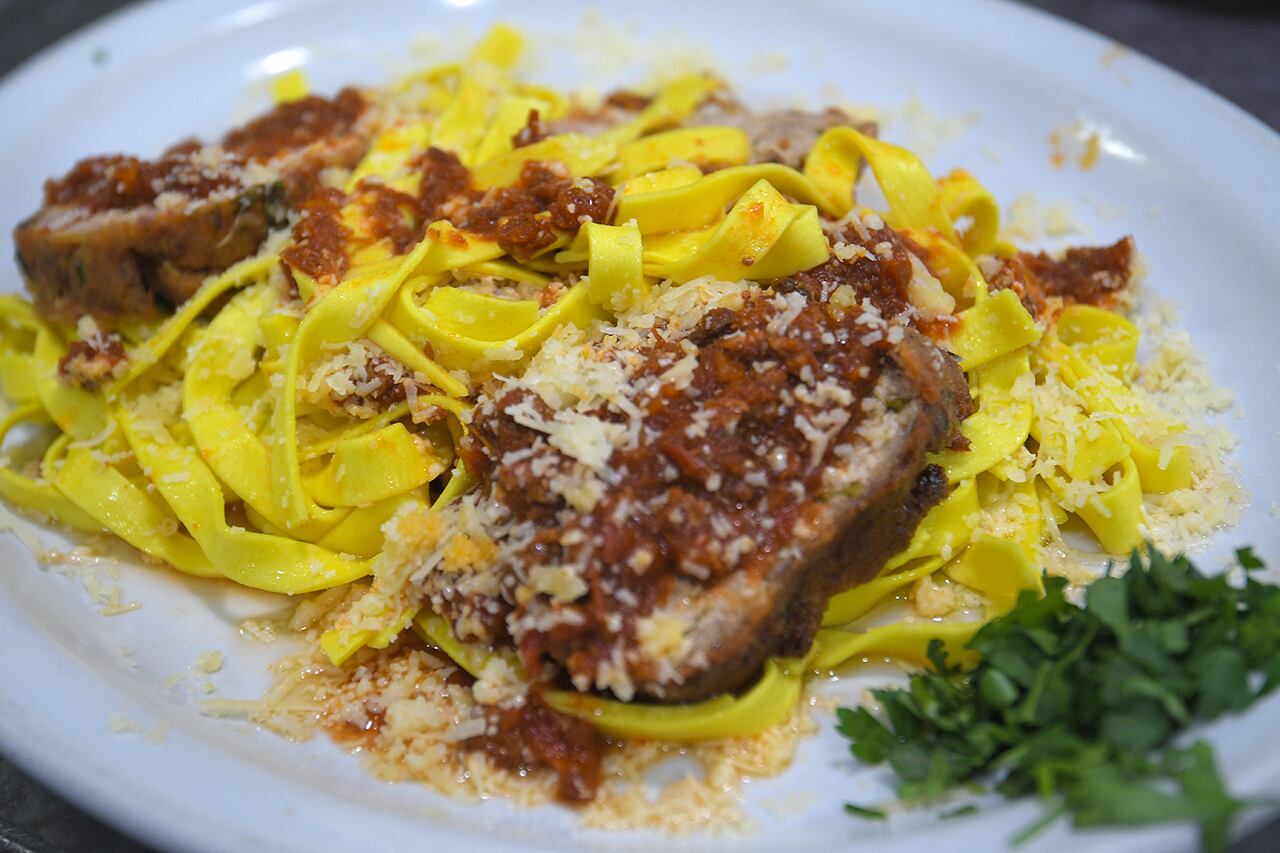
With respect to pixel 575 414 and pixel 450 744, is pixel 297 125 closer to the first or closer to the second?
pixel 575 414

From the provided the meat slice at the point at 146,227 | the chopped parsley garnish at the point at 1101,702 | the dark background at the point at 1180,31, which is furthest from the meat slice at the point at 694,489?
Result: the dark background at the point at 1180,31

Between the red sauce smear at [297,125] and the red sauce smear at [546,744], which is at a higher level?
the red sauce smear at [297,125]

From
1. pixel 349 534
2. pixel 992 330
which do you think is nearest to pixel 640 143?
pixel 992 330

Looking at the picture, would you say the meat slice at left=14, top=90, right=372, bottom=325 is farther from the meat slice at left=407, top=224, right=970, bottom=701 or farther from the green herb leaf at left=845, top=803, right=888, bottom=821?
the green herb leaf at left=845, top=803, right=888, bottom=821

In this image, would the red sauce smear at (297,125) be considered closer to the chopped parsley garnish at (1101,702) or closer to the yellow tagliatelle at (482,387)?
the yellow tagliatelle at (482,387)

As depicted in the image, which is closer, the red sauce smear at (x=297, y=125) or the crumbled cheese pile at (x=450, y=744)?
the crumbled cheese pile at (x=450, y=744)

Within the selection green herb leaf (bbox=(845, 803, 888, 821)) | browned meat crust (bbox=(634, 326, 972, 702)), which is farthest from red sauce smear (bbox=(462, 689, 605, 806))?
green herb leaf (bbox=(845, 803, 888, 821))
